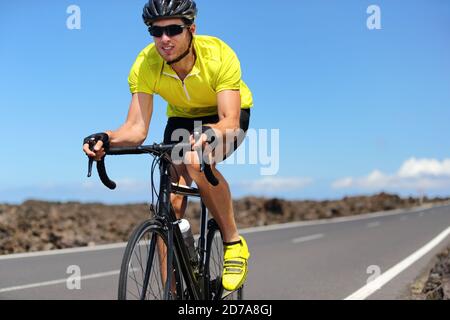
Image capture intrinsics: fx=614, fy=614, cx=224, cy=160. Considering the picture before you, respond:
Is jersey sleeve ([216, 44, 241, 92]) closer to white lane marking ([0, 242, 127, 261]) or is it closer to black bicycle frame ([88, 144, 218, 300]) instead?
black bicycle frame ([88, 144, 218, 300])

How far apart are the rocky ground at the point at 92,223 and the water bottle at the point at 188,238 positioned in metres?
4.37

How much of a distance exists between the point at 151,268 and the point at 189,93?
4.22ft

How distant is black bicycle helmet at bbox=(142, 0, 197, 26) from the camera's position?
405 cm

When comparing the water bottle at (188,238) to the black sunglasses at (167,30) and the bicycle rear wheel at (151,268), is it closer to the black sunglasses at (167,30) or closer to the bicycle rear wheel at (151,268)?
the bicycle rear wheel at (151,268)

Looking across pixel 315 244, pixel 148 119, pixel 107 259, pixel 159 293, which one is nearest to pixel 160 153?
pixel 148 119

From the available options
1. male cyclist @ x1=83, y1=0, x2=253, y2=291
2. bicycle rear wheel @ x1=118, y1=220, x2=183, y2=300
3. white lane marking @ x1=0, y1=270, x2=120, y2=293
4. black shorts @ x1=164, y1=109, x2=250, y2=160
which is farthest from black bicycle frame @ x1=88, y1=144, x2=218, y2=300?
white lane marking @ x1=0, y1=270, x2=120, y2=293

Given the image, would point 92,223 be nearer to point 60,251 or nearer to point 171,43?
point 60,251

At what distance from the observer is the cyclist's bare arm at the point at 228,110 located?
403 centimetres

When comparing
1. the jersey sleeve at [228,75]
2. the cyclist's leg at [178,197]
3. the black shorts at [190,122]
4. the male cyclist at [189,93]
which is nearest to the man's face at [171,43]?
the male cyclist at [189,93]

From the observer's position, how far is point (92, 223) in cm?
1766

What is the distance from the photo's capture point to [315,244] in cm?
1661

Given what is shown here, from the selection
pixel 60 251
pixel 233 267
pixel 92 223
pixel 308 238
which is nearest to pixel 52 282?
pixel 60 251
